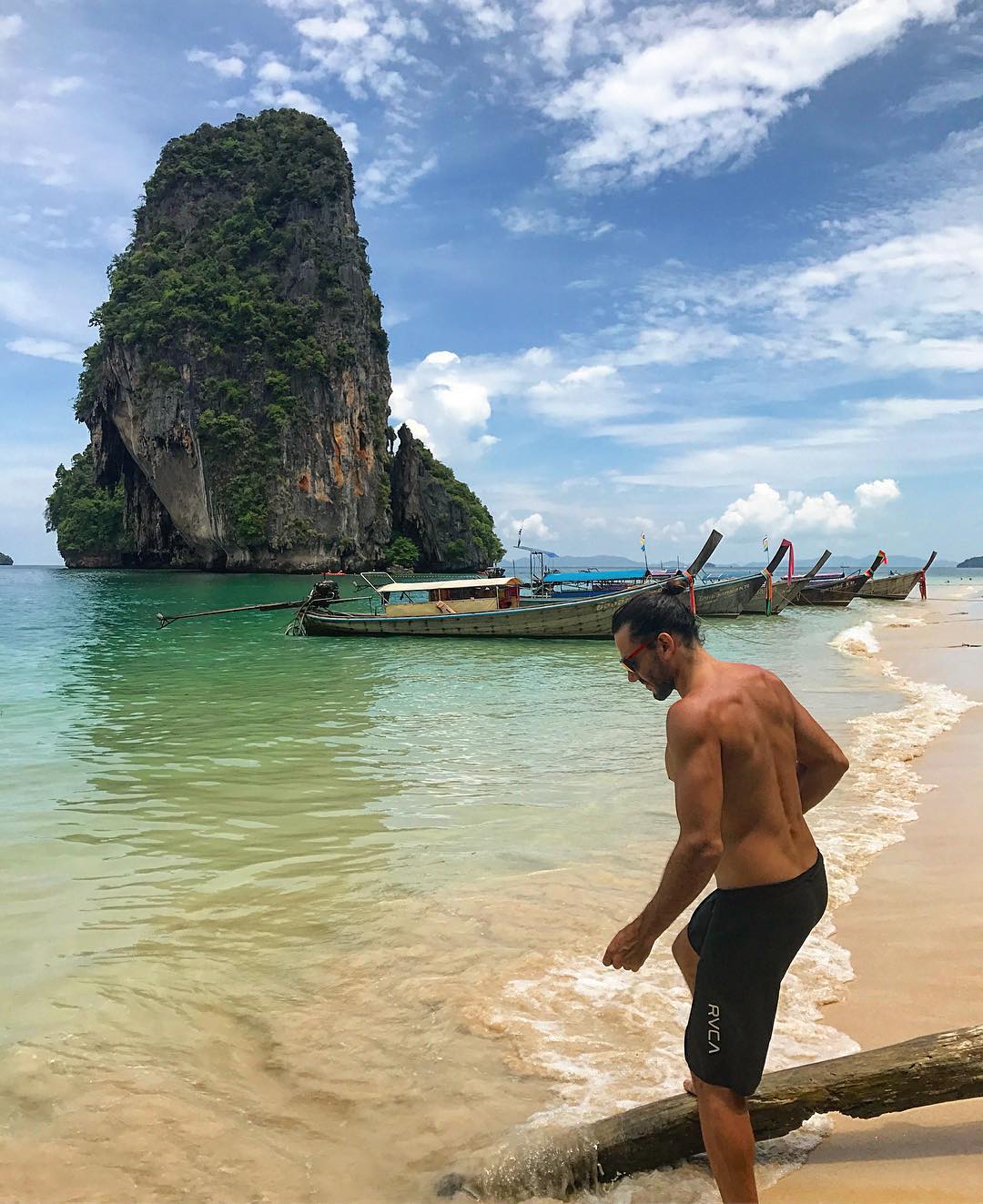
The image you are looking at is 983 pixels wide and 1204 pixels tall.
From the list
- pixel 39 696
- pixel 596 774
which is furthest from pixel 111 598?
pixel 596 774

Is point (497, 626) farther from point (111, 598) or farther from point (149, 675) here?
point (111, 598)

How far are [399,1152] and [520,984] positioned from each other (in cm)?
120

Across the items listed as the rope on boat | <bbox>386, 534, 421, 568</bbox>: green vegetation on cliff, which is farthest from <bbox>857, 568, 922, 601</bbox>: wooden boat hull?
<bbox>386, 534, 421, 568</bbox>: green vegetation on cliff

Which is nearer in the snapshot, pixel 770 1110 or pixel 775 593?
pixel 770 1110

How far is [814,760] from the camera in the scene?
2402 mm

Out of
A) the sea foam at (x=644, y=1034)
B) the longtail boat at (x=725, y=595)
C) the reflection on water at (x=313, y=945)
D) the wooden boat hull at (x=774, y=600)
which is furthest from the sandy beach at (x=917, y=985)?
the wooden boat hull at (x=774, y=600)

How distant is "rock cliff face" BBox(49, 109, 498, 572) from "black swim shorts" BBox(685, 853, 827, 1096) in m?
67.4

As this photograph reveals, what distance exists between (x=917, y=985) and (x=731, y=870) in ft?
6.65

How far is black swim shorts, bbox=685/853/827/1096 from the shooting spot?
2053 mm

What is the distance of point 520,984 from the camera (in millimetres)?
3773

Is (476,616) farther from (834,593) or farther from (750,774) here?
(834,593)

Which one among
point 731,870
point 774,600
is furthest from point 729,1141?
point 774,600

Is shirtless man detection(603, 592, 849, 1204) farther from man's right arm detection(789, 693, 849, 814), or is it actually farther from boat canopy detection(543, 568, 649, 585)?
boat canopy detection(543, 568, 649, 585)

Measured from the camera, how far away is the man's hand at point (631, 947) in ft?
7.15
